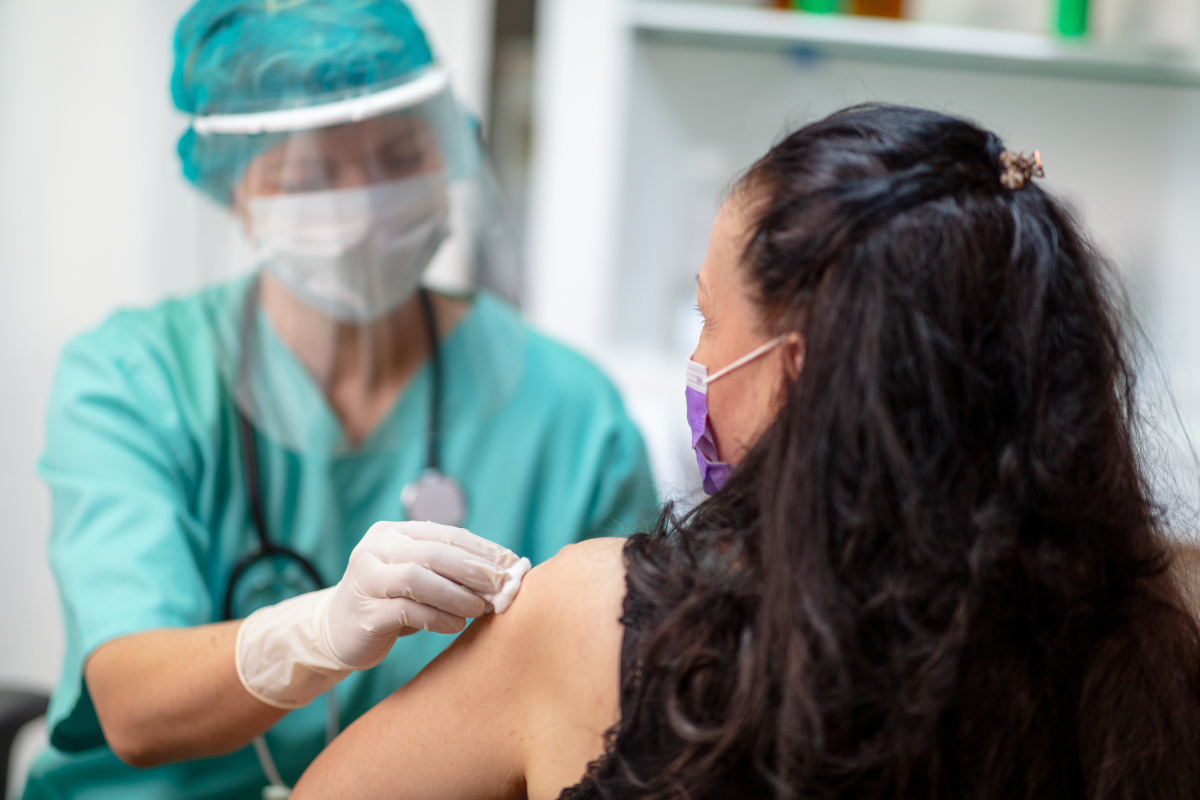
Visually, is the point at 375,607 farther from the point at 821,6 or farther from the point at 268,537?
the point at 821,6

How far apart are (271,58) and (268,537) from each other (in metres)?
0.58

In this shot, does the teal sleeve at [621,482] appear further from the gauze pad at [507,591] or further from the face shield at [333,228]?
the gauze pad at [507,591]

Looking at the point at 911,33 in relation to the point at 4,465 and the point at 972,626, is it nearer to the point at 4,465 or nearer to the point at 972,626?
the point at 972,626

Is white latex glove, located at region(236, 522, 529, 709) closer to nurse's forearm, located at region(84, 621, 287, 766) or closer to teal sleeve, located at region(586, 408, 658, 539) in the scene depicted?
nurse's forearm, located at region(84, 621, 287, 766)

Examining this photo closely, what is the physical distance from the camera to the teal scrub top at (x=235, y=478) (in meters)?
1.01

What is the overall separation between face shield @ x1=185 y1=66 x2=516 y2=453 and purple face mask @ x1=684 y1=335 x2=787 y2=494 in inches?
22.0

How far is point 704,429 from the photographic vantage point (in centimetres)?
76

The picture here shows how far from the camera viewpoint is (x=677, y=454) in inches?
66.3

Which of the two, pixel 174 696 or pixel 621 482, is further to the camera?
pixel 621 482

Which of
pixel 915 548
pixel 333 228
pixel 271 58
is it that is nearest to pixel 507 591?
pixel 915 548

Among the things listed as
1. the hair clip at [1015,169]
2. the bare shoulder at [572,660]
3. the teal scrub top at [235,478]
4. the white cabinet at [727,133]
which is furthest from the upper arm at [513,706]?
the white cabinet at [727,133]

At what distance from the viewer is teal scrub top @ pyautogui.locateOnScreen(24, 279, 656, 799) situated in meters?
1.01

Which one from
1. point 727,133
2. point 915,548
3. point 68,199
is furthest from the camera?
point 727,133

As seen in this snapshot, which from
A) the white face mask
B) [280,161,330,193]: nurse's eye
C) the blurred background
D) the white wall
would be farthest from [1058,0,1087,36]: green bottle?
[280,161,330,193]: nurse's eye
